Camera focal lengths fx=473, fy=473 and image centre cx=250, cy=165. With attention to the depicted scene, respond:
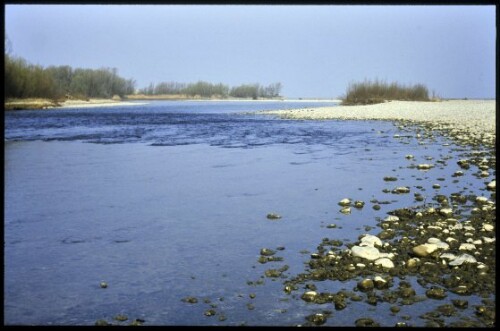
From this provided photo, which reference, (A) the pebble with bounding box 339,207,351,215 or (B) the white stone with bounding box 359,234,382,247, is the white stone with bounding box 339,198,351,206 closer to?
(A) the pebble with bounding box 339,207,351,215

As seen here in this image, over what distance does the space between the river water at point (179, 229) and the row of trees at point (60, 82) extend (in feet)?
187

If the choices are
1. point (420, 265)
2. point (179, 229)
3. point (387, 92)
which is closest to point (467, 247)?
point (420, 265)

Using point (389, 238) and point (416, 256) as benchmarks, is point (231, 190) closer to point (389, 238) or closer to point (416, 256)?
point (389, 238)

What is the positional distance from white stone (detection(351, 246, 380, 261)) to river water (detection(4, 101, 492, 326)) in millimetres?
604

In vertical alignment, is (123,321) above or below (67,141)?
below

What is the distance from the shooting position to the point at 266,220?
752 cm

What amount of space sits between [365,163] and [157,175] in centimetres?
591

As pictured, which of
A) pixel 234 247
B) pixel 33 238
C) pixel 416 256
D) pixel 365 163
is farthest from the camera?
pixel 365 163

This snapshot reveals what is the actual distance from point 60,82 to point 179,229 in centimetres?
11572

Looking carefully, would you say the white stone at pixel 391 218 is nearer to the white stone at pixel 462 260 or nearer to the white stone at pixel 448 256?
the white stone at pixel 448 256

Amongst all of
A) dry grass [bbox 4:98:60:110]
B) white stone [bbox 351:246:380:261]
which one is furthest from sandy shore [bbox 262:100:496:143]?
dry grass [bbox 4:98:60:110]

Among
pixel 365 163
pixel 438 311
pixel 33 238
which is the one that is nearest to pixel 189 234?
pixel 33 238

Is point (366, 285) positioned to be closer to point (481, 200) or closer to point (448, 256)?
point (448, 256)

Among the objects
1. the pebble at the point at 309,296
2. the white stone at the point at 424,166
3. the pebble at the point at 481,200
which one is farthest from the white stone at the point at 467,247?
the white stone at the point at 424,166
